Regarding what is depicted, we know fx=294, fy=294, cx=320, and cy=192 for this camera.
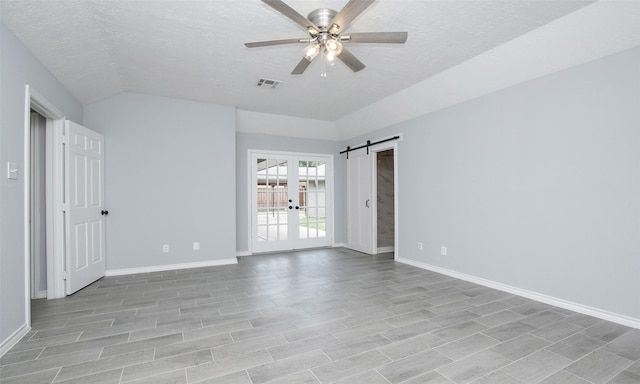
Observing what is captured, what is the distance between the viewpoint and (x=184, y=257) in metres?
4.80

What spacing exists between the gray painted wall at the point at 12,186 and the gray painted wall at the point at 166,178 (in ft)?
5.89

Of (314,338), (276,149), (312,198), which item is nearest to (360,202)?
(312,198)

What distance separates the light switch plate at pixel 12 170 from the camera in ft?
7.77

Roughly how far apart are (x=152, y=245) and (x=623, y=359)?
542cm

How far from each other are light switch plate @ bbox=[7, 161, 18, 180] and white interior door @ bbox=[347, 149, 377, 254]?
4.95m

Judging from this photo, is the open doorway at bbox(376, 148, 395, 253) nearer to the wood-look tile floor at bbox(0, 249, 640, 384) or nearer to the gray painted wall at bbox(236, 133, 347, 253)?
the gray painted wall at bbox(236, 133, 347, 253)

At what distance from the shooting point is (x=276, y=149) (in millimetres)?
6180

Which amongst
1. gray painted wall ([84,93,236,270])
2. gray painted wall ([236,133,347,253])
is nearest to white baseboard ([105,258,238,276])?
gray painted wall ([84,93,236,270])

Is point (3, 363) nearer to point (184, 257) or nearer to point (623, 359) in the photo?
point (184, 257)

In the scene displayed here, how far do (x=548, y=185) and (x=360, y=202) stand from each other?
3.45 metres

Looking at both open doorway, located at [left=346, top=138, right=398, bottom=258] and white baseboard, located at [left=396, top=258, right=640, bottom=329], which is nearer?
white baseboard, located at [left=396, top=258, right=640, bottom=329]

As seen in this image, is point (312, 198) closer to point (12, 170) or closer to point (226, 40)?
point (226, 40)

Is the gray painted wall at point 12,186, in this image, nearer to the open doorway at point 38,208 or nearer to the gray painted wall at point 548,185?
the open doorway at point 38,208

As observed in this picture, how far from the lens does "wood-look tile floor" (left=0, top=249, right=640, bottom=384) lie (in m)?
1.94
